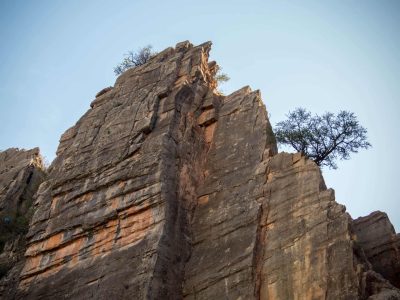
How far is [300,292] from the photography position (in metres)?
14.4

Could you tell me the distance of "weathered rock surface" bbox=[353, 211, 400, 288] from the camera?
1673cm

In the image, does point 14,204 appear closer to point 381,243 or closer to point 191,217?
point 191,217

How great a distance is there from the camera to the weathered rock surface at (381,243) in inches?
659

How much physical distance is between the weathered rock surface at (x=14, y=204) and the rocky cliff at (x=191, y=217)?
2147 millimetres

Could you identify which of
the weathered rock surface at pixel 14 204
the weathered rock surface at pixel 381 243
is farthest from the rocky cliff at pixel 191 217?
the weathered rock surface at pixel 14 204

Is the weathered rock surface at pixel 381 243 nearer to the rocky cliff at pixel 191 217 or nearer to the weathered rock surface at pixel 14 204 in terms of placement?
the rocky cliff at pixel 191 217

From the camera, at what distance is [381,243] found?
693 inches

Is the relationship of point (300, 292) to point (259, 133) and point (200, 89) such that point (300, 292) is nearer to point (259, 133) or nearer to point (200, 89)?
point (259, 133)

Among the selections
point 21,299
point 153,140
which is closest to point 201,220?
point 153,140

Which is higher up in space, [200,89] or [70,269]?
[200,89]

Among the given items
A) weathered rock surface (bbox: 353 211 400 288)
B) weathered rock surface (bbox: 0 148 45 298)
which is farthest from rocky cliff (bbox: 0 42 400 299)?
weathered rock surface (bbox: 0 148 45 298)

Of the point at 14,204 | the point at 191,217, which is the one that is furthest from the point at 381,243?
the point at 14,204

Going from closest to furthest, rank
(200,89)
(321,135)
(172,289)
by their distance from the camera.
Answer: (172,289) < (200,89) < (321,135)

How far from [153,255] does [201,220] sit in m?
3.23
